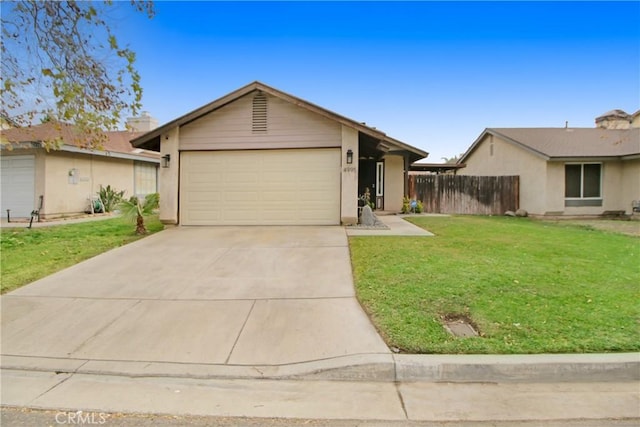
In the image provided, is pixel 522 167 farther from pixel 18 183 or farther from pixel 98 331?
pixel 18 183

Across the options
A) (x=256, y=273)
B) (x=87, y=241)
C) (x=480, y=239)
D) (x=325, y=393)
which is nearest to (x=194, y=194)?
(x=87, y=241)

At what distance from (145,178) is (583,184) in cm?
2288

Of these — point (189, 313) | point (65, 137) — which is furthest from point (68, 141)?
point (189, 313)

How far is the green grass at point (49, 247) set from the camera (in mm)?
6398

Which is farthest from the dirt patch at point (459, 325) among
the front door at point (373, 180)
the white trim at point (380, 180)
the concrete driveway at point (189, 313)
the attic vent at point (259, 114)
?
the white trim at point (380, 180)

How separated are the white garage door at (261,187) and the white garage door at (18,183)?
8.10 metres

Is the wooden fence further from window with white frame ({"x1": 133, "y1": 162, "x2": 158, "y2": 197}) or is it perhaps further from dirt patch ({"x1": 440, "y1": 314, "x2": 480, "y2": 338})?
window with white frame ({"x1": 133, "y1": 162, "x2": 158, "y2": 197})

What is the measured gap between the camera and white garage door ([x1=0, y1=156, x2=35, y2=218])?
564 inches

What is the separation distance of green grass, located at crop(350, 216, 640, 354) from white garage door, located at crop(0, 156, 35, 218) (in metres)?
14.3

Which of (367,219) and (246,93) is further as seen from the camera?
(367,219)

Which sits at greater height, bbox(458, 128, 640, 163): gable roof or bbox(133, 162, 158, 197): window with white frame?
bbox(458, 128, 640, 163): gable roof

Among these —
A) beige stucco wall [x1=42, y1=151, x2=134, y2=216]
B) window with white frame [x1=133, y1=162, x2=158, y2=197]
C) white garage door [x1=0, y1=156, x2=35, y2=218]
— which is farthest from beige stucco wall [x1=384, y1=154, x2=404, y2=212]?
white garage door [x1=0, y1=156, x2=35, y2=218]

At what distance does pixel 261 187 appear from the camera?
1102 centimetres

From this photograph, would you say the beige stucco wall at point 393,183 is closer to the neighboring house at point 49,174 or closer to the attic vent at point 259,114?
the attic vent at point 259,114
